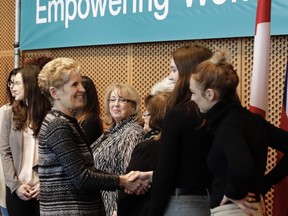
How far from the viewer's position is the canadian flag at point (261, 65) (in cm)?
267

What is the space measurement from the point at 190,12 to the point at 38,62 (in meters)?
1.30

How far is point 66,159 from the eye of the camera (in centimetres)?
237

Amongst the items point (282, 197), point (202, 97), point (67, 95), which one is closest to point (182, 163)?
point (202, 97)

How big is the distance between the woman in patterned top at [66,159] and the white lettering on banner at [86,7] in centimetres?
185

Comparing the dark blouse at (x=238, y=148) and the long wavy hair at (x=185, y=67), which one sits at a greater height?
the long wavy hair at (x=185, y=67)

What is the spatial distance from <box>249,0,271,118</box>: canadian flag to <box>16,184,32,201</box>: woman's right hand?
5.15 feet

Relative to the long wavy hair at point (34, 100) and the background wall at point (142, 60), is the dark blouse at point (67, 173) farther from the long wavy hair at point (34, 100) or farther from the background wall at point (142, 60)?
the background wall at point (142, 60)

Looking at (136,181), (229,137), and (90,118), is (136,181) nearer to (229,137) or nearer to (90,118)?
(229,137)

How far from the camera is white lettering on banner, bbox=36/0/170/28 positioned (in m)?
4.28

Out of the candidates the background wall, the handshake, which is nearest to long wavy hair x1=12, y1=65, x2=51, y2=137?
the handshake

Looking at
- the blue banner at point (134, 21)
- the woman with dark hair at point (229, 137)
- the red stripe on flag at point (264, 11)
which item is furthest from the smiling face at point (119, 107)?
the woman with dark hair at point (229, 137)

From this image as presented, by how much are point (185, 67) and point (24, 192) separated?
1604 mm

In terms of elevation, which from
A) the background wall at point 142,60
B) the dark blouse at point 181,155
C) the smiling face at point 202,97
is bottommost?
the dark blouse at point 181,155

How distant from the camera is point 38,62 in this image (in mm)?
3441
